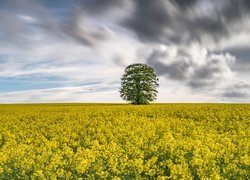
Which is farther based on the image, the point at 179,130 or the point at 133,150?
the point at 179,130

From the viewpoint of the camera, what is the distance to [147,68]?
246ft

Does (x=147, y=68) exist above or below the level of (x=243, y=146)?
above

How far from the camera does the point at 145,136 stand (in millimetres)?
19250

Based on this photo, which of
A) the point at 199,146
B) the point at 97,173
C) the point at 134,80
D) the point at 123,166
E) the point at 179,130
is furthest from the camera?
the point at 134,80

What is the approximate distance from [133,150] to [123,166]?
2926 mm

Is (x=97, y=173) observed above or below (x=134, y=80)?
below

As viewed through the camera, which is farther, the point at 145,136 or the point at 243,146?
the point at 145,136

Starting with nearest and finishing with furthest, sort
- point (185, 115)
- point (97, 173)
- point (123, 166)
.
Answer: point (97, 173) < point (123, 166) < point (185, 115)

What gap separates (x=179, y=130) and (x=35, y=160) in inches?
456

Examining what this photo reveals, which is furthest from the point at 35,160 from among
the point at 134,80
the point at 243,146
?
the point at 134,80

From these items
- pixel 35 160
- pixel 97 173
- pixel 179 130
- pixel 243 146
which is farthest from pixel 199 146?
pixel 179 130

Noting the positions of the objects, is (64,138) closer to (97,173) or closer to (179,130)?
(179,130)

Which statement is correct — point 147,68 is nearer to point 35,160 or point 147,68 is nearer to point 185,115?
point 185,115

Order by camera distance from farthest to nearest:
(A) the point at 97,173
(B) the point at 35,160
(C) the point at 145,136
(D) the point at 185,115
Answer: (D) the point at 185,115, (C) the point at 145,136, (B) the point at 35,160, (A) the point at 97,173
